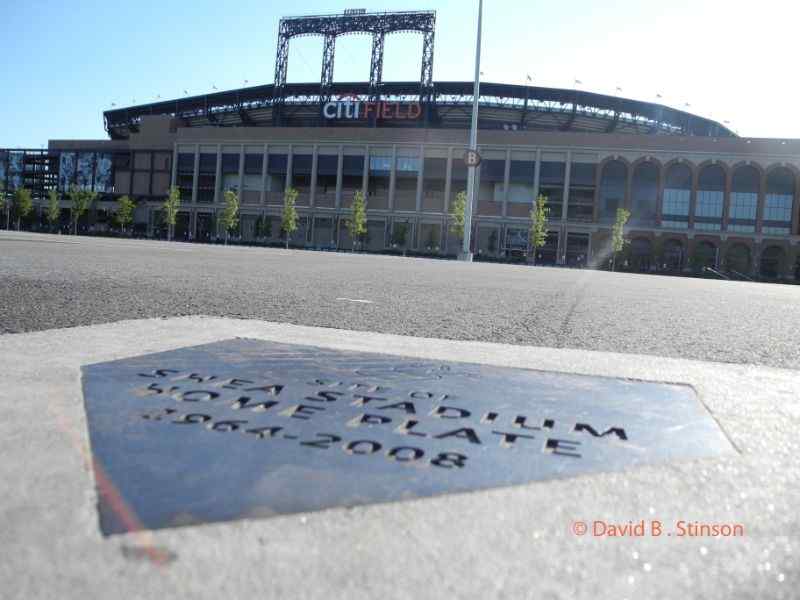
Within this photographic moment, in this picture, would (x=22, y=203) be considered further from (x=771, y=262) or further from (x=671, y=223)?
(x=771, y=262)

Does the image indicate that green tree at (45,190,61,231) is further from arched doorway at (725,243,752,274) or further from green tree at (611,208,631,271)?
arched doorway at (725,243,752,274)

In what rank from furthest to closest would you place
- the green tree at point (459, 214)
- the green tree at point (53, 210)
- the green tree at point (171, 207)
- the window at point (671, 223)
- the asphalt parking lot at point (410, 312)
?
the green tree at point (53, 210)
the green tree at point (171, 207)
the green tree at point (459, 214)
the window at point (671, 223)
the asphalt parking lot at point (410, 312)

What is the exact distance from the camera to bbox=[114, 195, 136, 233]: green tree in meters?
74.2

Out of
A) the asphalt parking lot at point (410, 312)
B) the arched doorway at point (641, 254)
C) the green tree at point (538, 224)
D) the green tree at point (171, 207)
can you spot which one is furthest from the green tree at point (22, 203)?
the asphalt parking lot at point (410, 312)

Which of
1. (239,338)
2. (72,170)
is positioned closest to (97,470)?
(239,338)

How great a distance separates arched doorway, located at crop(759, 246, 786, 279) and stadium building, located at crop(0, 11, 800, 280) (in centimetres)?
11

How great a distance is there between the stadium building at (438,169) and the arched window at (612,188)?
166mm

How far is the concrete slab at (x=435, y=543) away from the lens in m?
1.26

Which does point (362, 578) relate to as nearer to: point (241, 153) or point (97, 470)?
point (97, 470)

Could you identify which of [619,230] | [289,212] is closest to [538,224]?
[619,230]

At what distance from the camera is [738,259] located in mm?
58969

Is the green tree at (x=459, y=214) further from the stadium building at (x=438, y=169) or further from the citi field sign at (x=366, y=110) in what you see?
the citi field sign at (x=366, y=110)

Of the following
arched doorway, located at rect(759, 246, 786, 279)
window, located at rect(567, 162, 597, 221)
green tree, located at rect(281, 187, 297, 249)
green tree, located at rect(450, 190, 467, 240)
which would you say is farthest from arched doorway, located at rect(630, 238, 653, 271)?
green tree, located at rect(281, 187, 297, 249)

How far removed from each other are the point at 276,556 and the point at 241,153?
74.1m
